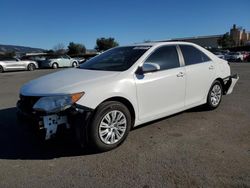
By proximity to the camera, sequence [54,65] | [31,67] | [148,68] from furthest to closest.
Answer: [54,65], [31,67], [148,68]

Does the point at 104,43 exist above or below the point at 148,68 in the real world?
above

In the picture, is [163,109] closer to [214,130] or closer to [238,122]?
[214,130]

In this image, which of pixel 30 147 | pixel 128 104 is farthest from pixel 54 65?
pixel 128 104

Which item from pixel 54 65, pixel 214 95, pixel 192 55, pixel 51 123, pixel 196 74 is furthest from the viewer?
pixel 54 65

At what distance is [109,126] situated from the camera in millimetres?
3912

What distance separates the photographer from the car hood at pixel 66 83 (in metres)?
3.73

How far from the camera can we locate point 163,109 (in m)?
4.68

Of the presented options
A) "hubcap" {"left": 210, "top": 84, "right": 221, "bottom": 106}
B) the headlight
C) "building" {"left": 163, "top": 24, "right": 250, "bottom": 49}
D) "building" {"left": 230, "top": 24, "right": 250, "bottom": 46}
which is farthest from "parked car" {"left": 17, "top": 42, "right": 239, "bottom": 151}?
"building" {"left": 230, "top": 24, "right": 250, "bottom": 46}

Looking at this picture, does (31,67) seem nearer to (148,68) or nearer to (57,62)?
(57,62)

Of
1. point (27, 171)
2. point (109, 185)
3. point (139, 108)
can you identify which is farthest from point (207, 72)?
point (27, 171)

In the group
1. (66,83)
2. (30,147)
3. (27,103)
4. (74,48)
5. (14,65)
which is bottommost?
(30,147)

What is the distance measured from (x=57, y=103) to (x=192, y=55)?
3040mm

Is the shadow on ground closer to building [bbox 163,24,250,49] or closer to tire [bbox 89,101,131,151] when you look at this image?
tire [bbox 89,101,131,151]

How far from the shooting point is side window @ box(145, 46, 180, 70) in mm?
4660
